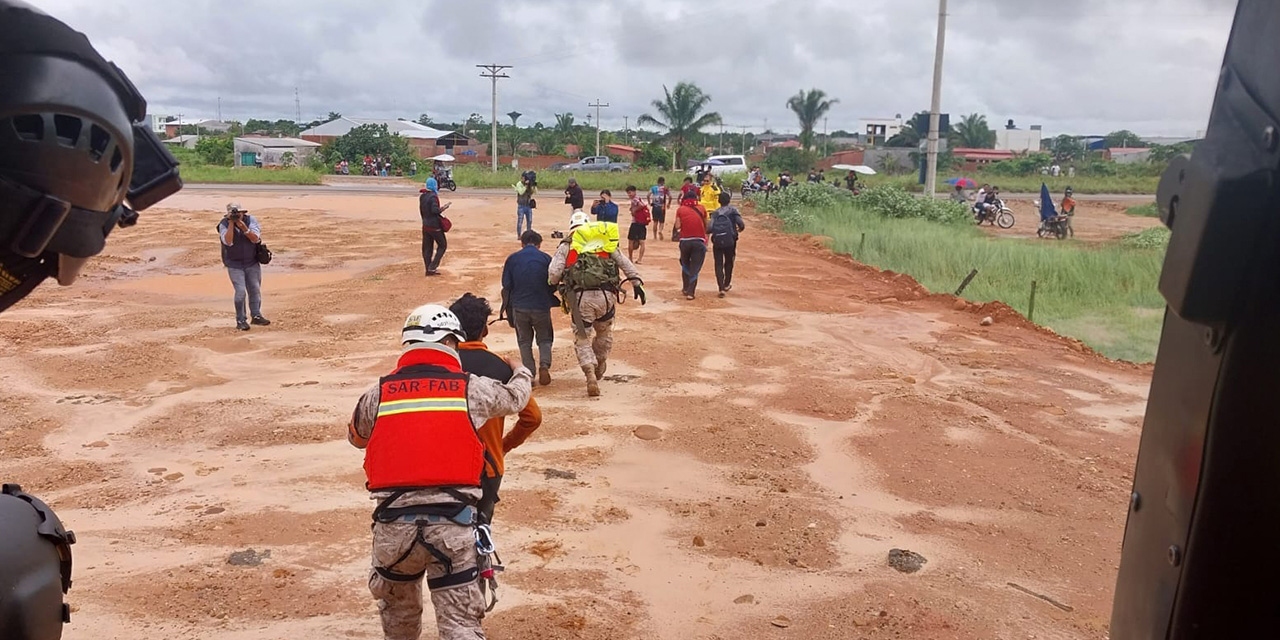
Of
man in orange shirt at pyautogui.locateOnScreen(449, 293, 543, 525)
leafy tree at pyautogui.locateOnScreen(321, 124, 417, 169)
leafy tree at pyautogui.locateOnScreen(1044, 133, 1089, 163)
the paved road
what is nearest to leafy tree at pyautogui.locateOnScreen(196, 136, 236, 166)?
leafy tree at pyautogui.locateOnScreen(321, 124, 417, 169)

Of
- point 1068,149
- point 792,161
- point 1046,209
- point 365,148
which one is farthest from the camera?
point 1068,149

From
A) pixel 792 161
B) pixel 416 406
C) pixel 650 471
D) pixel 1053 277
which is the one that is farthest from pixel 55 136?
pixel 792 161

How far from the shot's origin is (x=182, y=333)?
490 inches

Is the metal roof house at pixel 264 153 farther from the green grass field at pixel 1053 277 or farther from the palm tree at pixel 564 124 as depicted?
the green grass field at pixel 1053 277

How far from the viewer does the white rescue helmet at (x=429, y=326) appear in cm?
395

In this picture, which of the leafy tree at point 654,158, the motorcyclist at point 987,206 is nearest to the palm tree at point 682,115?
the leafy tree at point 654,158

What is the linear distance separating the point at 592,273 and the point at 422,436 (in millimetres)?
5470

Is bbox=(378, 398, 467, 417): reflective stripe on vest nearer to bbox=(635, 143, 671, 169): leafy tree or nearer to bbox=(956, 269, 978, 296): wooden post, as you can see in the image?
bbox=(956, 269, 978, 296): wooden post

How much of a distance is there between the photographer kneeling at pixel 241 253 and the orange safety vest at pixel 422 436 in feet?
28.9

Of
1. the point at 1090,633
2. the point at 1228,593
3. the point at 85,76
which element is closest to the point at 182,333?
the point at 1090,633

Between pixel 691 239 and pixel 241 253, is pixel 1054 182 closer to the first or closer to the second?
pixel 691 239

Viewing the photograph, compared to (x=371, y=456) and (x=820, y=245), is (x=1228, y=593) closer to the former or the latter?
A: (x=371, y=456)

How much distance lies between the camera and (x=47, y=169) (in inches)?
59.0

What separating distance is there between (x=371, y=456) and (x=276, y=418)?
536 centimetres
